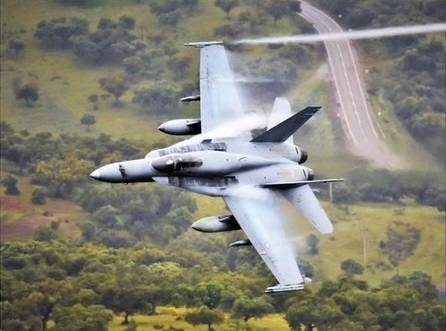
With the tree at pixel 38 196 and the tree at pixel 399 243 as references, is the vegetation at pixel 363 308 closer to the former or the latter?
the tree at pixel 399 243

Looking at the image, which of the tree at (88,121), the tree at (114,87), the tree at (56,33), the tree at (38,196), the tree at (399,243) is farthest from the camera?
the tree at (56,33)

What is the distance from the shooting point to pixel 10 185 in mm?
138750

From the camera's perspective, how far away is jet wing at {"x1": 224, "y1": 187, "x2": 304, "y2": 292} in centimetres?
8619

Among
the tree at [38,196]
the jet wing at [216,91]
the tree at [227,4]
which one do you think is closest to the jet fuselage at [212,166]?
the jet wing at [216,91]

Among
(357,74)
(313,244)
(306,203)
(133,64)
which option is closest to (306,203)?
(306,203)

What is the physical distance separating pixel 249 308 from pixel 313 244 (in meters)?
10.6


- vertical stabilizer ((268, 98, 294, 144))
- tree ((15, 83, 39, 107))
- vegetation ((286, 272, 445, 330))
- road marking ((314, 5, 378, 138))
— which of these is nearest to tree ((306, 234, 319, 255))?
vegetation ((286, 272, 445, 330))

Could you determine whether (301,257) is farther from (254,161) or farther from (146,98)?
(254,161)

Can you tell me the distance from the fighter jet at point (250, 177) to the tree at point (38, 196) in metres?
50.0

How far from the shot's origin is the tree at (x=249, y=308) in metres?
117

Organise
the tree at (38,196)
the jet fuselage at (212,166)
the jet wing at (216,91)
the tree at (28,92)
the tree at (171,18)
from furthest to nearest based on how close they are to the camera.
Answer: the tree at (28,92) < the tree at (171,18) < the tree at (38,196) < the jet wing at (216,91) < the jet fuselage at (212,166)

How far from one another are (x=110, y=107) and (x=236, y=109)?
57.3 m

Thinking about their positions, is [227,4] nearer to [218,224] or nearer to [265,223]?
[265,223]

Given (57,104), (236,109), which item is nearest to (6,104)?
(57,104)
